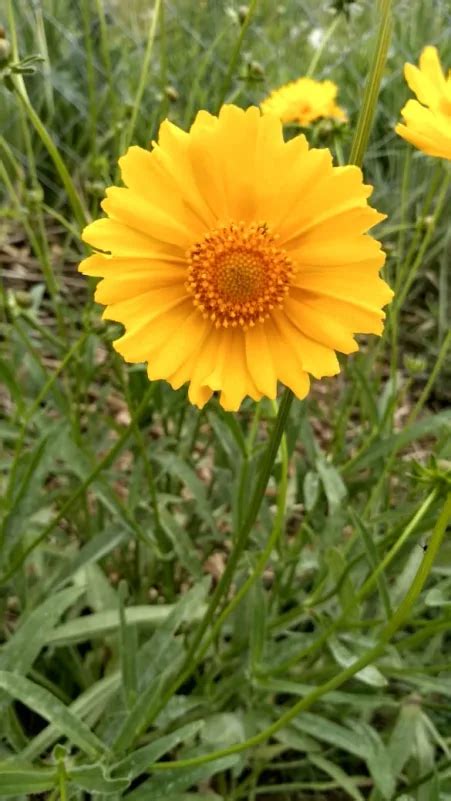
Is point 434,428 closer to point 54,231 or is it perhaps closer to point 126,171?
point 126,171

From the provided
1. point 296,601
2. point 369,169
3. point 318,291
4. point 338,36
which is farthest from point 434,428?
point 338,36

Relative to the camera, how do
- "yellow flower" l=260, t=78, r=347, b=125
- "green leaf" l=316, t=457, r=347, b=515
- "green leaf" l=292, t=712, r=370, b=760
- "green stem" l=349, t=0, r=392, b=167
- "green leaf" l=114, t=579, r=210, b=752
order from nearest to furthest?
1. "green stem" l=349, t=0, r=392, b=167
2. "green leaf" l=114, t=579, r=210, b=752
3. "green leaf" l=292, t=712, r=370, b=760
4. "green leaf" l=316, t=457, r=347, b=515
5. "yellow flower" l=260, t=78, r=347, b=125

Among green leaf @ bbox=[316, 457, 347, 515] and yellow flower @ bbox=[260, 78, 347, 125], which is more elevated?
yellow flower @ bbox=[260, 78, 347, 125]

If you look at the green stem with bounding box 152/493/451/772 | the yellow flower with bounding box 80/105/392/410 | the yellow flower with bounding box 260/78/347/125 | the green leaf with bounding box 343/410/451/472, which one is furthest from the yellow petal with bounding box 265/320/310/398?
the yellow flower with bounding box 260/78/347/125

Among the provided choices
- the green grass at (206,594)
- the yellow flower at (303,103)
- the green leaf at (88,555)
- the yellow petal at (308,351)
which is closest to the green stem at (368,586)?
the green grass at (206,594)

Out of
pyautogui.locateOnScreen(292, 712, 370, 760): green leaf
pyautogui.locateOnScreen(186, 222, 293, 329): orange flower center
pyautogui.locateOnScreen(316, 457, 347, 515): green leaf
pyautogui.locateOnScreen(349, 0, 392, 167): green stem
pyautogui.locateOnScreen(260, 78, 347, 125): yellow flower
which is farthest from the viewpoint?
pyautogui.locateOnScreen(260, 78, 347, 125): yellow flower

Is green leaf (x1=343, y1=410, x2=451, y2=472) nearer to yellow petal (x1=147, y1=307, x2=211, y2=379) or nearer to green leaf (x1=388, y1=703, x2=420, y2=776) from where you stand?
green leaf (x1=388, y1=703, x2=420, y2=776)

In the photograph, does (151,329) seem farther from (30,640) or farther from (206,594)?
(206,594)

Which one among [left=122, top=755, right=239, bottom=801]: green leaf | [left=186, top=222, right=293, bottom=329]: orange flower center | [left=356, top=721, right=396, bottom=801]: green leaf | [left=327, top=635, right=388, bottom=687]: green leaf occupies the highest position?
[left=186, top=222, right=293, bottom=329]: orange flower center
